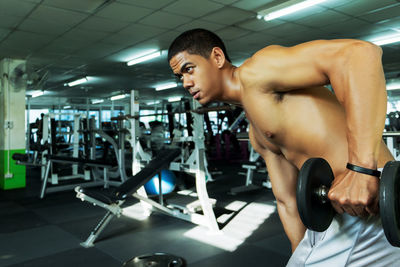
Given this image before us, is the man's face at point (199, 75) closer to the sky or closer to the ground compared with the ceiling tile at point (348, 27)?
closer to the ground

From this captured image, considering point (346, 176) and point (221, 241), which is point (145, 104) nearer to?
point (221, 241)

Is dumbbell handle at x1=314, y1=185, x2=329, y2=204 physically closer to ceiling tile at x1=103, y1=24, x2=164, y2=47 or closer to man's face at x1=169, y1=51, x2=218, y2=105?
man's face at x1=169, y1=51, x2=218, y2=105

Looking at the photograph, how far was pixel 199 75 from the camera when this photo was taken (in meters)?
0.93

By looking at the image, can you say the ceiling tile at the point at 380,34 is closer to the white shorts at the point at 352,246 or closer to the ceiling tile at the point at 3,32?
the white shorts at the point at 352,246

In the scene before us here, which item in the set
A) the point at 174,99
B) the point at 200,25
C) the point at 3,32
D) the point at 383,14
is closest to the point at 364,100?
the point at 200,25

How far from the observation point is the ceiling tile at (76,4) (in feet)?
11.1

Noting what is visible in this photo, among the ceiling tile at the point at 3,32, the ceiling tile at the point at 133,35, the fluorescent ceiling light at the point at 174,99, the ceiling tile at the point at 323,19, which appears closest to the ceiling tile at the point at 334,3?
the ceiling tile at the point at 323,19

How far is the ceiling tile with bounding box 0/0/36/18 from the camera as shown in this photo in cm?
339

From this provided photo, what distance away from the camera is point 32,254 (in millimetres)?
2232

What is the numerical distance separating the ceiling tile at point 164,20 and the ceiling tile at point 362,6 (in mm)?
1863

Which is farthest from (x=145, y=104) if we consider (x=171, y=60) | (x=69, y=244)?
(x=171, y=60)

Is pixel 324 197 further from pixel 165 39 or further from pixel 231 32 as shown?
pixel 165 39

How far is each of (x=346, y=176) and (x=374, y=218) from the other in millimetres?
177

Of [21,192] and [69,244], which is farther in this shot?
[21,192]
